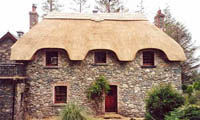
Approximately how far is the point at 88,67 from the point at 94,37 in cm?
212

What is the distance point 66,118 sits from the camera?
7094 millimetres

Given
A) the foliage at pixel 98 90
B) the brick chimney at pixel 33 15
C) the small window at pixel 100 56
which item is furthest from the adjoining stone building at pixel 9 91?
the brick chimney at pixel 33 15

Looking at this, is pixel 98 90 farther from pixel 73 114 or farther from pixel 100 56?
pixel 73 114

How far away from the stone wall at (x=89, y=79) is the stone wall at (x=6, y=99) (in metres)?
1.54

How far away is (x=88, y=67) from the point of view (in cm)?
1035

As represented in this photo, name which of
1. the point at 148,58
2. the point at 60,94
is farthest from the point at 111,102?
the point at 148,58

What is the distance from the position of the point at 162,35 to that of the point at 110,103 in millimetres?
6014

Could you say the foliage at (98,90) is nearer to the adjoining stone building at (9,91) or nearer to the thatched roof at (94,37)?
the thatched roof at (94,37)

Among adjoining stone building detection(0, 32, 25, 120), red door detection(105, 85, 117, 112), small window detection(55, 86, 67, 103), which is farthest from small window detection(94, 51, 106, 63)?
adjoining stone building detection(0, 32, 25, 120)

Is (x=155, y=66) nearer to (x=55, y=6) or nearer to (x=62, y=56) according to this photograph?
(x=62, y=56)

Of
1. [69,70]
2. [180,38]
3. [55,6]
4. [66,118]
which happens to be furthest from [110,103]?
[55,6]

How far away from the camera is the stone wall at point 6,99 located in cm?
848

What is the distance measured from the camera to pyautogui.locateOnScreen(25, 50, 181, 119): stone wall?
32.9 feet

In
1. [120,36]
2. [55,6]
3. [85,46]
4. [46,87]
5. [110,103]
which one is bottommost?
[110,103]
